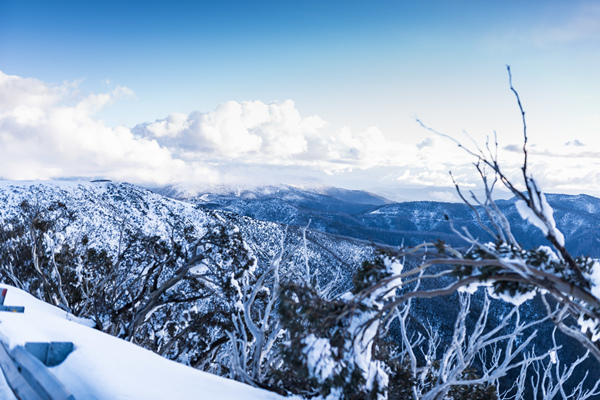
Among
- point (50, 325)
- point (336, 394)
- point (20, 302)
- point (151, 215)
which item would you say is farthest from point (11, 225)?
point (151, 215)

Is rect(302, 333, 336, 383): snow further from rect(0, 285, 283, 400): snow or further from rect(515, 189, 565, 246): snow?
rect(515, 189, 565, 246): snow

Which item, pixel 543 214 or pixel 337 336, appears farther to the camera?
pixel 337 336

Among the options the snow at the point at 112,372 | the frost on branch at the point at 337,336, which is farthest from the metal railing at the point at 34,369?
the frost on branch at the point at 337,336

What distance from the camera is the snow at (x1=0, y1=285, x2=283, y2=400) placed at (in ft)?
14.0

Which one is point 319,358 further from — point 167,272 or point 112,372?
point 167,272

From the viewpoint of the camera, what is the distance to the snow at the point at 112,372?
427 centimetres

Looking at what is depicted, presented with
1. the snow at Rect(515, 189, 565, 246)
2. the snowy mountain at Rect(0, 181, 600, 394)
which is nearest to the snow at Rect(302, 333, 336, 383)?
the snowy mountain at Rect(0, 181, 600, 394)

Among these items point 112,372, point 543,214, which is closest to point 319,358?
point 543,214

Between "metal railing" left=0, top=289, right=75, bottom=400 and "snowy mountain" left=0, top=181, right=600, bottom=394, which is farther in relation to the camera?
"snowy mountain" left=0, top=181, right=600, bottom=394

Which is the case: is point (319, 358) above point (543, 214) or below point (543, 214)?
below

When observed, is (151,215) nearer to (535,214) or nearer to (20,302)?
(20,302)

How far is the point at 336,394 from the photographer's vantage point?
418 centimetres

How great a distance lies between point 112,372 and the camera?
4727mm

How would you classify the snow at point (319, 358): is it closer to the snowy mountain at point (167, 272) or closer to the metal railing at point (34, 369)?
the snowy mountain at point (167, 272)
